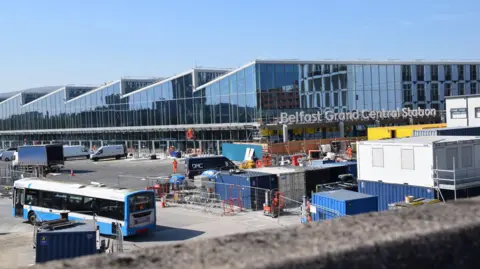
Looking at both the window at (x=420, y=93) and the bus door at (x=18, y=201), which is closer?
the bus door at (x=18, y=201)

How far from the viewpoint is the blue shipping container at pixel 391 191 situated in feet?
67.5

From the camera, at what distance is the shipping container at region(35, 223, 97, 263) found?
16562 millimetres

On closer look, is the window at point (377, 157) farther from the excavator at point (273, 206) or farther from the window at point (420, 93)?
the window at point (420, 93)

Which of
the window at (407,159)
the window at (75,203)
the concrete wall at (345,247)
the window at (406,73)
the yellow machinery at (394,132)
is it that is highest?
the window at (406,73)

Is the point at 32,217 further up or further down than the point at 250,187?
further down

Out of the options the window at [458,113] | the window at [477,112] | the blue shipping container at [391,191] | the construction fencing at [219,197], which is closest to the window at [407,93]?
the window at [458,113]

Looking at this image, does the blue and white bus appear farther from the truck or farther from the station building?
the station building

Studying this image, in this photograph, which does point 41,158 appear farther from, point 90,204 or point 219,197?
point 90,204

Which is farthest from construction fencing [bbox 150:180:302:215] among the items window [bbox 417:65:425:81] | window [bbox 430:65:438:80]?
window [bbox 430:65:438:80]

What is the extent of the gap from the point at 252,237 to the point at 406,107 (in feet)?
193

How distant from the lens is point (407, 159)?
21109 millimetres

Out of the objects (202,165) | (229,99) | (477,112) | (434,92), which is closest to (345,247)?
(202,165)

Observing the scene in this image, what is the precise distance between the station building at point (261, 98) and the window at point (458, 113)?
1386 centimetres

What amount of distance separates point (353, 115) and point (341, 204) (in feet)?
124
